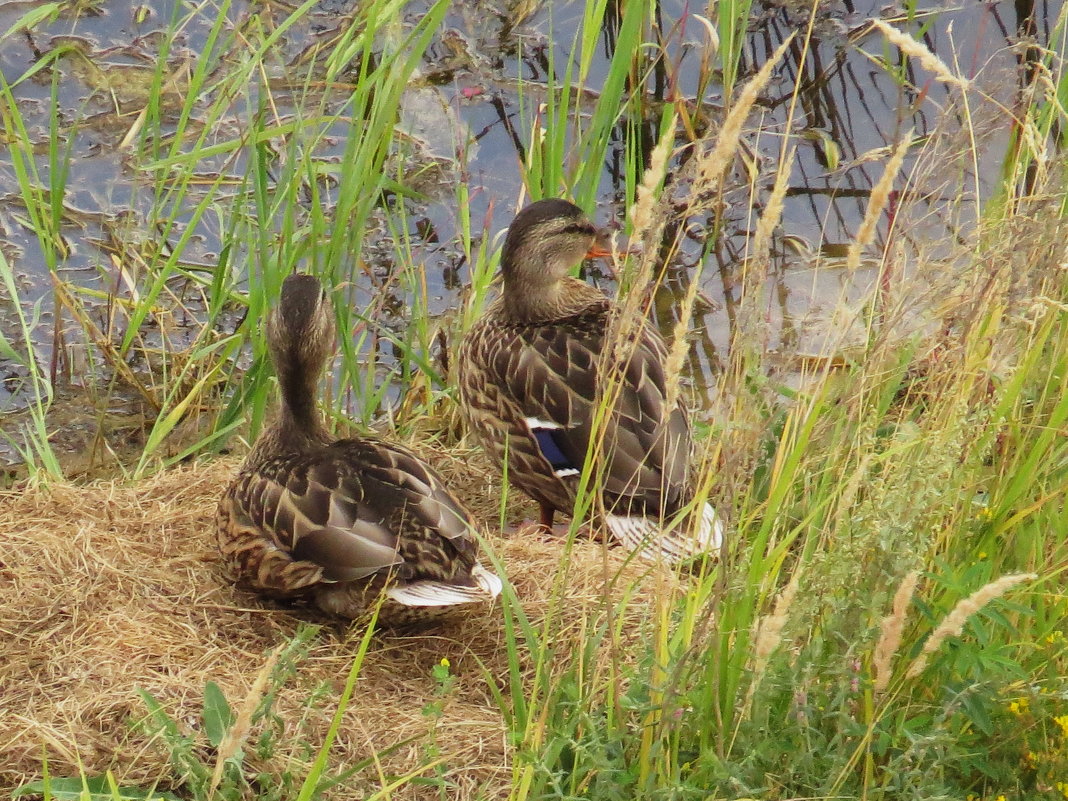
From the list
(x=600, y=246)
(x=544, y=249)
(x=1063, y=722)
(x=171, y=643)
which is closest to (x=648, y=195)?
(x=1063, y=722)

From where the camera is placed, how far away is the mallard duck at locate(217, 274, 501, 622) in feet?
11.9

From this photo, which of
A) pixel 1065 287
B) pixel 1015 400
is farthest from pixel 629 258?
pixel 1065 287

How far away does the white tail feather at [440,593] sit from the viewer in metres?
3.57

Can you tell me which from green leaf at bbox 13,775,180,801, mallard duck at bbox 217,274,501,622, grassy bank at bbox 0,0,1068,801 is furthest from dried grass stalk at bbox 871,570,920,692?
mallard duck at bbox 217,274,501,622

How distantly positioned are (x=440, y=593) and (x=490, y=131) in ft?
10.7

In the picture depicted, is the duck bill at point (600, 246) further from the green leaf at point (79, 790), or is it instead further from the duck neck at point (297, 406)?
the green leaf at point (79, 790)

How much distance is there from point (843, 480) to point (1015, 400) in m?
0.50

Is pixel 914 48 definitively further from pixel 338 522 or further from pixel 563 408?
pixel 563 408

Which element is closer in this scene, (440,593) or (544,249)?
(440,593)

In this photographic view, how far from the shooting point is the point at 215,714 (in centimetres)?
309

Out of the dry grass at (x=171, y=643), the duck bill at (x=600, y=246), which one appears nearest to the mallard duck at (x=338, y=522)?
the dry grass at (x=171, y=643)

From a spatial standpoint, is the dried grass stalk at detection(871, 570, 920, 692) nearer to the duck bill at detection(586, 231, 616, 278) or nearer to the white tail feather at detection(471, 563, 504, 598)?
the white tail feather at detection(471, 563, 504, 598)

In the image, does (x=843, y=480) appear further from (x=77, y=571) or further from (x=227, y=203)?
(x=227, y=203)

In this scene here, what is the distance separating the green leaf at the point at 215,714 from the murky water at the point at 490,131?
226 cm
